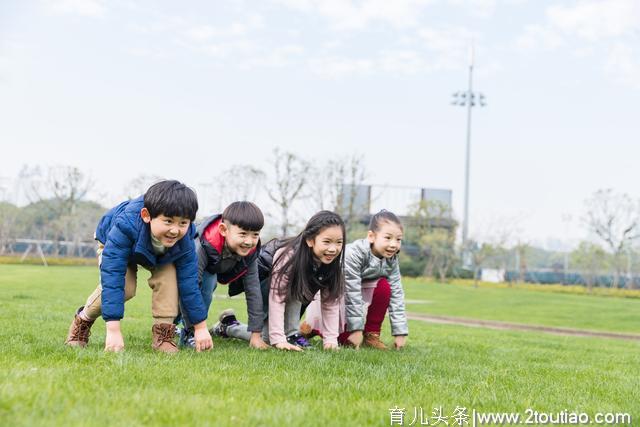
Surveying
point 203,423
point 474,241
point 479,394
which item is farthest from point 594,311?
point 474,241

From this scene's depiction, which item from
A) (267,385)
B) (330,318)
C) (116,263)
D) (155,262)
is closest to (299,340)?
(330,318)

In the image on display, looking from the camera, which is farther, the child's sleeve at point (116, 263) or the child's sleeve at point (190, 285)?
the child's sleeve at point (190, 285)

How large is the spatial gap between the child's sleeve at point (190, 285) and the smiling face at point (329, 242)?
0.97 metres

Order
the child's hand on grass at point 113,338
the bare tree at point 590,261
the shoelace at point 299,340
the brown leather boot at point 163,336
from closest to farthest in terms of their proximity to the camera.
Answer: the child's hand on grass at point 113,338
the brown leather boot at point 163,336
the shoelace at point 299,340
the bare tree at point 590,261

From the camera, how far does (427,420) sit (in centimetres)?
251

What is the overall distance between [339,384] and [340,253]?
6.06ft

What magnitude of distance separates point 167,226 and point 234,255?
0.82 m

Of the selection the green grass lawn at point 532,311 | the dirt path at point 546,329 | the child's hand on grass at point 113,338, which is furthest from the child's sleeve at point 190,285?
the green grass lawn at point 532,311

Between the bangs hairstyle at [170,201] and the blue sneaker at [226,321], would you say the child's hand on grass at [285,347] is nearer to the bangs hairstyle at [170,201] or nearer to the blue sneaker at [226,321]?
the blue sneaker at [226,321]

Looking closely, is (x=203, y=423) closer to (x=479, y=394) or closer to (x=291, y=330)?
(x=479, y=394)

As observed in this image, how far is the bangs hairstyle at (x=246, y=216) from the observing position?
14.5 feet

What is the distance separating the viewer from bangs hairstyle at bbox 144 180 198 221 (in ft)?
12.7

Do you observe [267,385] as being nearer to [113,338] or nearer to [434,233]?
[113,338]

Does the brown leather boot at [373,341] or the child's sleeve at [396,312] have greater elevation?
the child's sleeve at [396,312]
